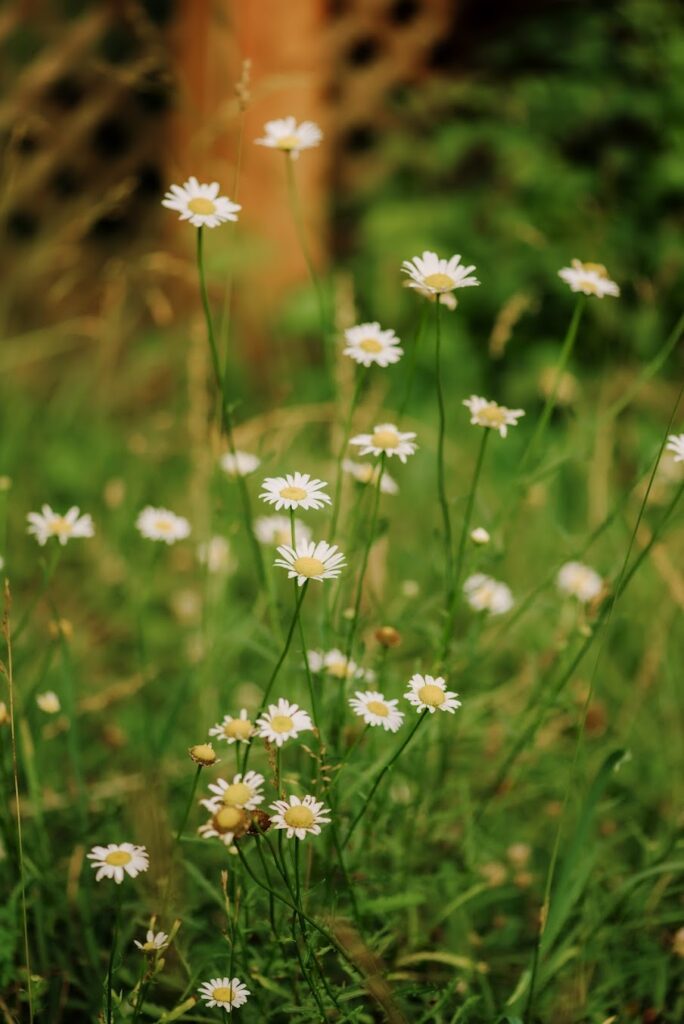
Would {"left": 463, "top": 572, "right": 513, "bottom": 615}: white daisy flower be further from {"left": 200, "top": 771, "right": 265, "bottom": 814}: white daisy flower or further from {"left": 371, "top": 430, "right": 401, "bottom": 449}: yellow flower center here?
{"left": 200, "top": 771, "right": 265, "bottom": 814}: white daisy flower

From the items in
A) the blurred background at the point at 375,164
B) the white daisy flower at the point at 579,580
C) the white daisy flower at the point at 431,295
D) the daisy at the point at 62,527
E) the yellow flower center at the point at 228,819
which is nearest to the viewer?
the yellow flower center at the point at 228,819

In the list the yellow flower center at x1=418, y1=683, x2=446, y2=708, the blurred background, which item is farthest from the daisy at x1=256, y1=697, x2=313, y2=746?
the blurred background

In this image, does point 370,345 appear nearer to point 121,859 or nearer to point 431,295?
point 431,295

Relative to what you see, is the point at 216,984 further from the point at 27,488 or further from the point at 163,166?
the point at 163,166

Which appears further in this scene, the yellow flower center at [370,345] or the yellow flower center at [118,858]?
the yellow flower center at [370,345]

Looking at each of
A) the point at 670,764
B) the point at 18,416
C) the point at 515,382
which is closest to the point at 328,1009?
the point at 670,764

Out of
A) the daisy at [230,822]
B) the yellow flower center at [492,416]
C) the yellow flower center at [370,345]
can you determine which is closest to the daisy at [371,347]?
the yellow flower center at [370,345]

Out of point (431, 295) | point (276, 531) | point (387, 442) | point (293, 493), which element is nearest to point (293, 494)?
point (293, 493)

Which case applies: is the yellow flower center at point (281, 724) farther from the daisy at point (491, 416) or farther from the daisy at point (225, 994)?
the daisy at point (491, 416)
